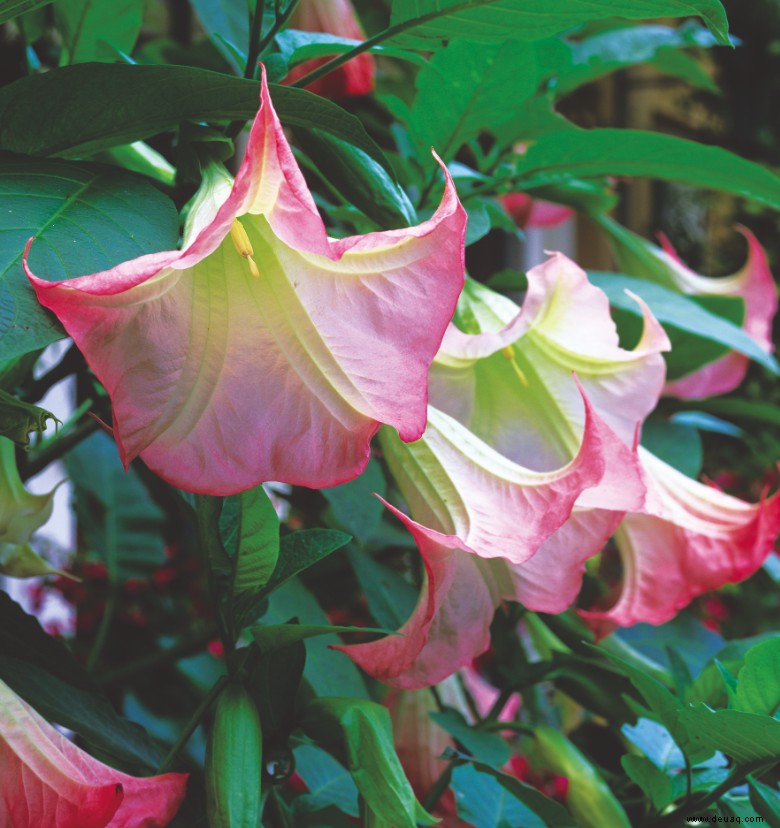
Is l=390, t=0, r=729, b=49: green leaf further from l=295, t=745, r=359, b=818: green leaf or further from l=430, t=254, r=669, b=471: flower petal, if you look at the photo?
l=295, t=745, r=359, b=818: green leaf

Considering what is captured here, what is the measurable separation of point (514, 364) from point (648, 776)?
0.85 ft

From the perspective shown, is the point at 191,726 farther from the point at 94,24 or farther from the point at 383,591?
the point at 94,24

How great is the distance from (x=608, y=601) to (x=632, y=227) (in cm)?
361

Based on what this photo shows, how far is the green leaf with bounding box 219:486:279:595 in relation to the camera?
→ 1.51ft

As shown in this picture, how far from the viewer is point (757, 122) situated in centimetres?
396

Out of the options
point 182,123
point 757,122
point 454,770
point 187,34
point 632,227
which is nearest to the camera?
point 182,123

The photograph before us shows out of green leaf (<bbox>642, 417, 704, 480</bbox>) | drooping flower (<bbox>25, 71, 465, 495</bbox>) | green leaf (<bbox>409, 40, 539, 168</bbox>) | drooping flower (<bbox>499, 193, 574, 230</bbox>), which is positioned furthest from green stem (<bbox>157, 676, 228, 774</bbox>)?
drooping flower (<bbox>499, 193, 574, 230</bbox>)

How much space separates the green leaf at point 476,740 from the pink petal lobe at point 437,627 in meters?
0.12

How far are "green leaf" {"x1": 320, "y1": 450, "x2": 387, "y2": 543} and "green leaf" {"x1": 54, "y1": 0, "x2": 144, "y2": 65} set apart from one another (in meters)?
0.32

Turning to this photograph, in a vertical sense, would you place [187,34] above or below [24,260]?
below

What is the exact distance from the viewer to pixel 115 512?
1098 millimetres

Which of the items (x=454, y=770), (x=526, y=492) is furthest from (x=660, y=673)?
(x=526, y=492)

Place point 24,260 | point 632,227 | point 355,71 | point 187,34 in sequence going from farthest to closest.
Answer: point 632,227 → point 187,34 → point 355,71 → point 24,260

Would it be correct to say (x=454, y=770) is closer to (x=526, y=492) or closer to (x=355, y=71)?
(x=526, y=492)
